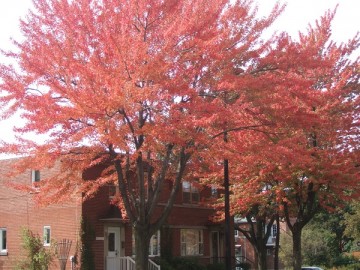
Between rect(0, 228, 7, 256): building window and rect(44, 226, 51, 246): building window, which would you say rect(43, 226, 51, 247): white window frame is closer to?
rect(44, 226, 51, 246): building window

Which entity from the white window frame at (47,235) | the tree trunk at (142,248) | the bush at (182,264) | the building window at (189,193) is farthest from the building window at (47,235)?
the tree trunk at (142,248)

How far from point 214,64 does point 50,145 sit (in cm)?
520

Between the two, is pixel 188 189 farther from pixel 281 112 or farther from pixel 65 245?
pixel 281 112

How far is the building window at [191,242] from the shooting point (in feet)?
104

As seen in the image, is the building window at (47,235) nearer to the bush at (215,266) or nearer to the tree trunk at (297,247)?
the bush at (215,266)

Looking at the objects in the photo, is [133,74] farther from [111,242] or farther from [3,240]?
[3,240]

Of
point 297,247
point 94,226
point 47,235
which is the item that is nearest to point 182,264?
point 94,226

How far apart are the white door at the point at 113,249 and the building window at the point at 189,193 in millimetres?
6337

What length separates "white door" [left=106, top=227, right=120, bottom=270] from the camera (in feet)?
86.4

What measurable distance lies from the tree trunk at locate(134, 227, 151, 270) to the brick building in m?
8.07

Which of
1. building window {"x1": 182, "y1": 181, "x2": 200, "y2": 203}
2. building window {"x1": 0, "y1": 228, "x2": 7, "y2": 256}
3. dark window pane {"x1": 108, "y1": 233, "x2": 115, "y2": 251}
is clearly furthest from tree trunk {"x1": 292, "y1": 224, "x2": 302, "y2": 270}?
building window {"x1": 0, "y1": 228, "x2": 7, "y2": 256}

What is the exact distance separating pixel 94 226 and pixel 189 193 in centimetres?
864

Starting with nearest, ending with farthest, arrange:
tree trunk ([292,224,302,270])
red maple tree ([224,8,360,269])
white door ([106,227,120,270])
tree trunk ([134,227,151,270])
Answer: tree trunk ([134,227,151,270]) → red maple tree ([224,8,360,269]) → tree trunk ([292,224,302,270]) → white door ([106,227,120,270])

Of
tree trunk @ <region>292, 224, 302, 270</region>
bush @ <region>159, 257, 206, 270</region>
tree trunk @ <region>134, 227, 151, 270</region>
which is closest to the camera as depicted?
tree trunk @ <region>134, 227, 151, 270</region>
